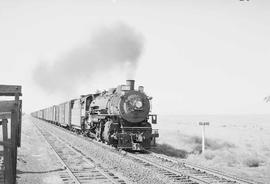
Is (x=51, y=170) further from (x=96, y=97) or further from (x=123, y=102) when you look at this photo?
(x=96, y=97)

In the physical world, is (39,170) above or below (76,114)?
below

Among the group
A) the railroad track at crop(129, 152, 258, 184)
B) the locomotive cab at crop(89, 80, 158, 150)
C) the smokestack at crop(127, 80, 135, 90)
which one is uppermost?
the smokestack at crop(127, 80, 135, 90)

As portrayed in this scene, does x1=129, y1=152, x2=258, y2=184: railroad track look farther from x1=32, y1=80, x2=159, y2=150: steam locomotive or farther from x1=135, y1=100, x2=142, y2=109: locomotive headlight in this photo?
x1=135, y1=100, x2=142, y2=109: locomotive headlight

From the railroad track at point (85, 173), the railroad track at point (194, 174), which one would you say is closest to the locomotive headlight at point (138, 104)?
the railroad track at point (85, 173)

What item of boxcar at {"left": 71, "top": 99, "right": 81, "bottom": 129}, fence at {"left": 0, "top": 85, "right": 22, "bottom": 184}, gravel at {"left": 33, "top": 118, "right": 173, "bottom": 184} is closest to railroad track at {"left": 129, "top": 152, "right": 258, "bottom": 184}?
gravel at {"left": 33, "top": 118, "right": 173, "bottom": 184}

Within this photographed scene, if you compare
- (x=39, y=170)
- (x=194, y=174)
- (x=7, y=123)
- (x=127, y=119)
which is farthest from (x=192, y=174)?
(x=127, y=119)

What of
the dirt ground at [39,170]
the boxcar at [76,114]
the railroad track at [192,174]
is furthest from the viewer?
the boxcar at [76,114]

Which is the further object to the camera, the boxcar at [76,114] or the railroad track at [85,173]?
the boxcar at [76,114]

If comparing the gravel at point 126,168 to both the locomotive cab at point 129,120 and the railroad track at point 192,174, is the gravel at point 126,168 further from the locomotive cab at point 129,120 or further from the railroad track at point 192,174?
the locomotive cab at point 129,120

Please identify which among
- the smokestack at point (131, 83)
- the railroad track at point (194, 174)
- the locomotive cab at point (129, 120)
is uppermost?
the smokestack at point (131, 83)

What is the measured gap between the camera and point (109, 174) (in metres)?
10.7

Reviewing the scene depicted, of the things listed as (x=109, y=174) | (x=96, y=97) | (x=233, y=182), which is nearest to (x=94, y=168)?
(x=109, y=174)

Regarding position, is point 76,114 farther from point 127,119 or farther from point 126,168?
Result: point 126,168

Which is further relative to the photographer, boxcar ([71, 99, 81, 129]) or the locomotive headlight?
boxcar ([71, 99, 81, 129])
